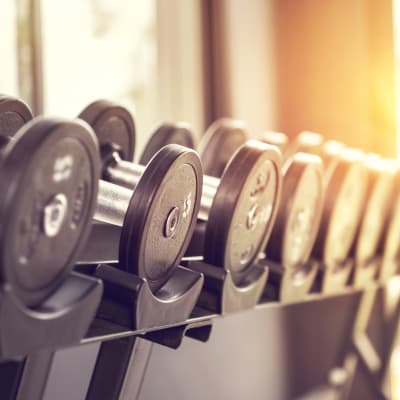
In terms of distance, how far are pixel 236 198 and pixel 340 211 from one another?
1.62 ft

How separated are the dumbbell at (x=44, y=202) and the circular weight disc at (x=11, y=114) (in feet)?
1.03

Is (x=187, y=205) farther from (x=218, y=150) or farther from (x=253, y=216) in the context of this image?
(x=218, y=150)

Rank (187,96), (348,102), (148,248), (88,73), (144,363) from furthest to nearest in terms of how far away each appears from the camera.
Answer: (348,102), (187,96), (88,73), (144,363), (148,248)

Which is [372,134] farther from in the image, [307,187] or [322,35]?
[307,187]

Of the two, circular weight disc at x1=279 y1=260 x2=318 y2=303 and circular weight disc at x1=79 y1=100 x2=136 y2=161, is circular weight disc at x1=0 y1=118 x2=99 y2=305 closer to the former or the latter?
circular weight disc at x1=79 y1=100 x2=136 y2=161

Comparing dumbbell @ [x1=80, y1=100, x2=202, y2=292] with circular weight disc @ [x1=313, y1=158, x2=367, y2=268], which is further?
circular weight disc @ [x1=313, y1=158, x2=367, y2=268]

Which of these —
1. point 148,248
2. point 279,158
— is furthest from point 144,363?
point 279,158

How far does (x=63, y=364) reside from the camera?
4.40ft

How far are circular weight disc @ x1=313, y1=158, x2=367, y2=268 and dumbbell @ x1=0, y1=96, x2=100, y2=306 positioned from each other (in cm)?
77

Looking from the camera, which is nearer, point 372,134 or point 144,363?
point 144,363

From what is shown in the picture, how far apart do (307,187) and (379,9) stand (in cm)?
119

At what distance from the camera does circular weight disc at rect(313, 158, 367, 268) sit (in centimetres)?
149

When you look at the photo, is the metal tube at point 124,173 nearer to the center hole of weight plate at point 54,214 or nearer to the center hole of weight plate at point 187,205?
the center hole of weight plate at point 187,205

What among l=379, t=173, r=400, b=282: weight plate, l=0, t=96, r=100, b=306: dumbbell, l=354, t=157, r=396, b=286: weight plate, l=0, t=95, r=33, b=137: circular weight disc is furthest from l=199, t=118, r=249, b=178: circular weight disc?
l=0, t=96, r=100, b=306: dumbbell
